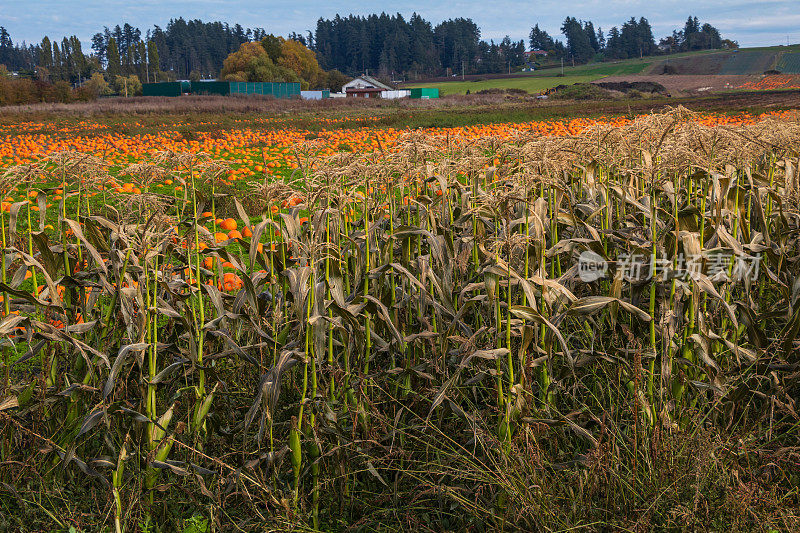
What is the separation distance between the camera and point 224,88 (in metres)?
62.8

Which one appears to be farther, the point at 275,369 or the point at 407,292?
the point at 407,292

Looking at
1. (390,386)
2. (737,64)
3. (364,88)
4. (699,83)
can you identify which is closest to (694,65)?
(737,64)

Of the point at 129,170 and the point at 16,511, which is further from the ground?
the point at 129,170

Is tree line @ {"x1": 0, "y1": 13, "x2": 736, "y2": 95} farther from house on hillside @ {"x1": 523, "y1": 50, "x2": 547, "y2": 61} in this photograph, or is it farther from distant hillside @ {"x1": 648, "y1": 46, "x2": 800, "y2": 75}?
distant hillside @ {"x1": 648, "y1": 46, "x2": 800, "y2": 75}

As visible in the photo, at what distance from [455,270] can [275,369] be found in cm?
128

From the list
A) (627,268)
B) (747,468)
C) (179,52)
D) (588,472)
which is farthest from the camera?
(179,52)

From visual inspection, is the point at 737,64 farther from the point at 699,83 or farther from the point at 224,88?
the point at 224,88

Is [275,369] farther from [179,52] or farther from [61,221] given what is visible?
[179,52]

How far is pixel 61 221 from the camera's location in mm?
2904

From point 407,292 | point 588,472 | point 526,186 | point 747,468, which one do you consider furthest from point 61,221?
point 747,468

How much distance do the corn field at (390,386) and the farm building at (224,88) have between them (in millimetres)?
62898

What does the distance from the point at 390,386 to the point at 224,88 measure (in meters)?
64.9

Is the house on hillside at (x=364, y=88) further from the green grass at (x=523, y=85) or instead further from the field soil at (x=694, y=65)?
the field soil at (x=694, y=65)

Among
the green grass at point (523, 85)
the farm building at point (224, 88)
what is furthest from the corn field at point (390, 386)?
the green grass at point (523, 85)
